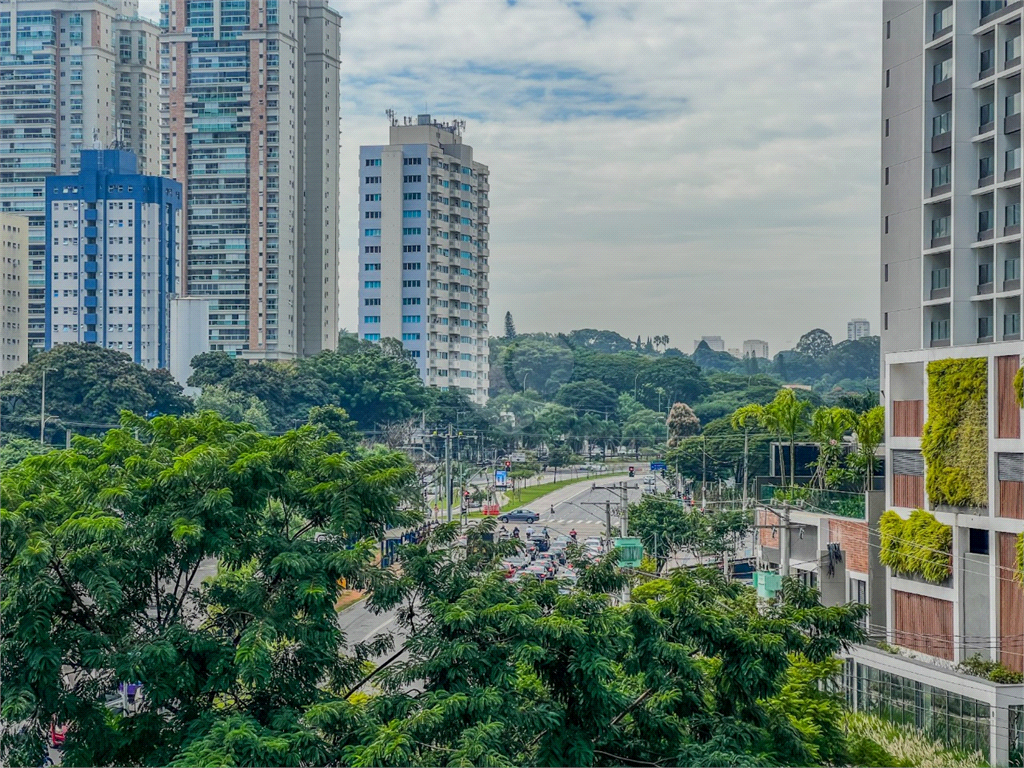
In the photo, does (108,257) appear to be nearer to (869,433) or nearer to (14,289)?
(14,289)

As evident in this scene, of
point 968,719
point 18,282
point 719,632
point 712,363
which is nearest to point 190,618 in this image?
point 719,632

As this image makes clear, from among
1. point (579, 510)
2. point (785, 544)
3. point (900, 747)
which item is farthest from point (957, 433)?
point (579, 510)

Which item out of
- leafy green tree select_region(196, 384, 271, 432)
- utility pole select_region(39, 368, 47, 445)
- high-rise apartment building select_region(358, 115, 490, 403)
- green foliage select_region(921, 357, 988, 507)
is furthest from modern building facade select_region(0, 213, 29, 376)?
green foliage select_region(921, 357, 988, 507)

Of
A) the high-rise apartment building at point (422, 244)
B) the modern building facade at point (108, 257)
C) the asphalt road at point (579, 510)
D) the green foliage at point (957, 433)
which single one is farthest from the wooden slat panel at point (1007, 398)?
the high-rise apartment building at point (422, 244)

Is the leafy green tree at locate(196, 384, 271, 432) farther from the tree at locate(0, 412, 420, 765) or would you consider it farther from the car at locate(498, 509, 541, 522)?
the tree at locate(0, 412, 420, 765)

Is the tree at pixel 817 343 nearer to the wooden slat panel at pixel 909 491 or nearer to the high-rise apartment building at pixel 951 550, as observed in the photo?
the high-rise apartment building at pixel 951 550

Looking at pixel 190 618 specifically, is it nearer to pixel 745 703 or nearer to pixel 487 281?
pixel 745 703

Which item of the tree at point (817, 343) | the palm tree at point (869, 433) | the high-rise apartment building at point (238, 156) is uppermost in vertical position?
the high-rise apartment building at point (238, 156)
